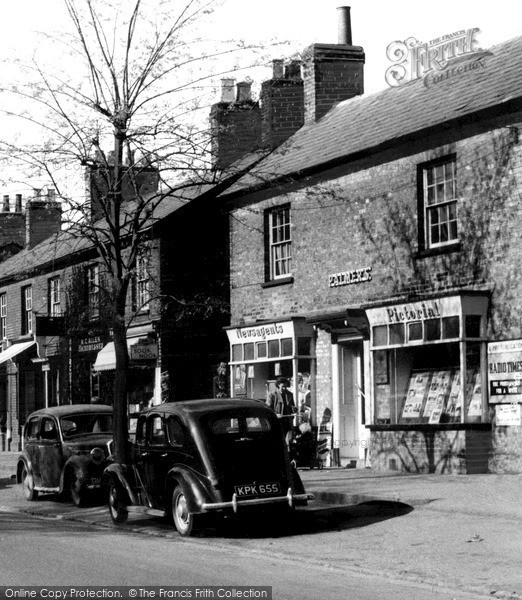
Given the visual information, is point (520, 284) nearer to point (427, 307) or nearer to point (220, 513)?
point (427, 307)

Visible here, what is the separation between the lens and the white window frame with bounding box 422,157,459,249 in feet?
67.4

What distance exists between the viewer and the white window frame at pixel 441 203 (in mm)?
20547

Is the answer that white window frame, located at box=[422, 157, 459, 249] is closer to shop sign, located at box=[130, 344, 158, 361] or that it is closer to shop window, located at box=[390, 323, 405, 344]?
shop window, located at box=[390, 323, 405, 344]

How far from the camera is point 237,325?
26.2m

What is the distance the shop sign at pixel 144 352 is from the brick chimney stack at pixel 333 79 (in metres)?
7.80

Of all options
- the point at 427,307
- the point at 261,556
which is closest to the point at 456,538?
the point at 261,556

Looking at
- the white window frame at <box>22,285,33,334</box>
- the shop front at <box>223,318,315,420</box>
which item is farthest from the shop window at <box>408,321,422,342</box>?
the white window frame at <box>22,285,33,334</box>

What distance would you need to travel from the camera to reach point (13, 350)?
40844 millimetres

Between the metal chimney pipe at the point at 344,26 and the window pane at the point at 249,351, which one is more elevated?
the metal chimney pipe at the point at 344,26

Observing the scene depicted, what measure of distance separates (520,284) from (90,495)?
7.92 m

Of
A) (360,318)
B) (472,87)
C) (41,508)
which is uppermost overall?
(472,87)

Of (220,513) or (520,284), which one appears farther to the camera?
(520,284)

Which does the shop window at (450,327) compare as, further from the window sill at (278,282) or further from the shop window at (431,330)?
the window sill at (278,282)

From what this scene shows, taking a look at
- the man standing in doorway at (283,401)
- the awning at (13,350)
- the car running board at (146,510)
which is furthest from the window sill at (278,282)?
the awning at (13,350)
